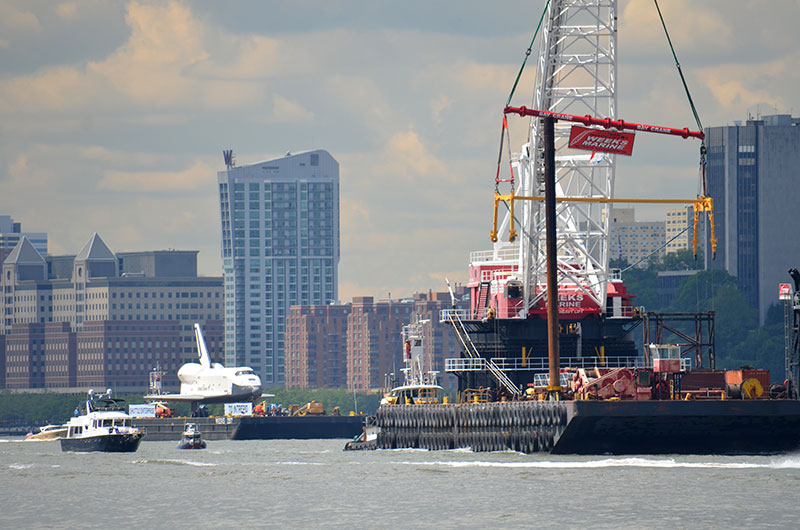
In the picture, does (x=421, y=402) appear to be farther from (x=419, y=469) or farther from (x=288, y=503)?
(x=288, y=503)

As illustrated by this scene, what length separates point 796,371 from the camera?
105188 millimetres

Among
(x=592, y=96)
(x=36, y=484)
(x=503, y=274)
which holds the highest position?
(x=592, y=96)

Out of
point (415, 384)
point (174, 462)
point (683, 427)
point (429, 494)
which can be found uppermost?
point (415, 384)

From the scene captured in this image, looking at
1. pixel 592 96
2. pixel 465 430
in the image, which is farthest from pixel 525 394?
pixel 592 96

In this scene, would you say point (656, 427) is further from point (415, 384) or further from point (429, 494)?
point (415, 384)

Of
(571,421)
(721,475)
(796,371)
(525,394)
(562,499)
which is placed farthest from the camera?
(525,394)

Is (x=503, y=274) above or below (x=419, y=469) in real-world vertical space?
above

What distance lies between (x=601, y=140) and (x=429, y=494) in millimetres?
35142

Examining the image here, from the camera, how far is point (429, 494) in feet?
275

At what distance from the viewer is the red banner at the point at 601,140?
11031cm

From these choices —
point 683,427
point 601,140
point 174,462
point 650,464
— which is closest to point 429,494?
point 650,464

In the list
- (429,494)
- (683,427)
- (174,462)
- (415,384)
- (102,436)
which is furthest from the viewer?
(415,384)

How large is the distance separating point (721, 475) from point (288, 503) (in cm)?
2067

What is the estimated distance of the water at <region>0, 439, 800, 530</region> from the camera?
73.4 meters
